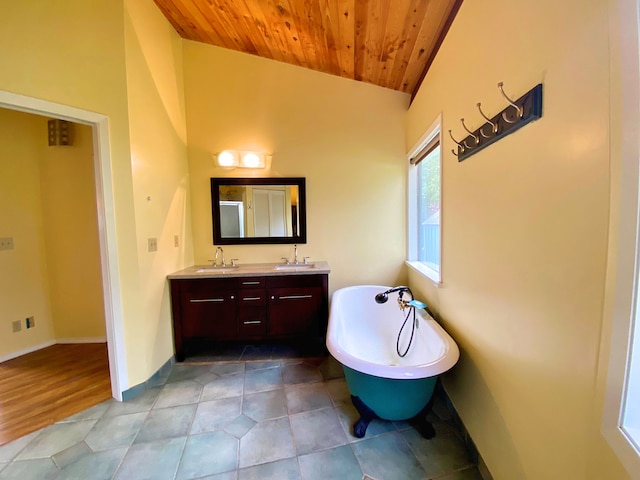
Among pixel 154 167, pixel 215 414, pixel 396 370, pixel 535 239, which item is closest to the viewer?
pixel 535 239

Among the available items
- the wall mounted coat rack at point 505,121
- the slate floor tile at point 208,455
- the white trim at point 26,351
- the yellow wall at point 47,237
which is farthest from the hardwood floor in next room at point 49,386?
the wall mounted coat rack at point 505,121

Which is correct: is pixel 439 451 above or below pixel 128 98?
below

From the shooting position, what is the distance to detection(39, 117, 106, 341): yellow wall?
106 inches

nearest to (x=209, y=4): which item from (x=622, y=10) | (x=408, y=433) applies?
(x=622, y=10)

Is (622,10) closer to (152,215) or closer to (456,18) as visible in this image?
(456,18)

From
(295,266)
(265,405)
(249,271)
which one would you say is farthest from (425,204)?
(265,405)

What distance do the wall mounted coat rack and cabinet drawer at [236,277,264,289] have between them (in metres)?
2.03

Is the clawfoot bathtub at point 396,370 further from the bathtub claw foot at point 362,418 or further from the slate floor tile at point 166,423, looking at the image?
the slate floor tile at point 166,423

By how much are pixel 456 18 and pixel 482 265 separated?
151 centimetres

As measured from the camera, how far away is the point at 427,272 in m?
2.33

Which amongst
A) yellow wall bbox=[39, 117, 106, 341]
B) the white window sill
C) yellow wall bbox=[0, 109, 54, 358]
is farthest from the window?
yellow wall bbox=[0, 109, 54, 358]

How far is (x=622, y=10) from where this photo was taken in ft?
1.96

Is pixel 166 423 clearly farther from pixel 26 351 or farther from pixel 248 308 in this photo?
pixel 26 351

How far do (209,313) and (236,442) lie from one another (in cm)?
124
